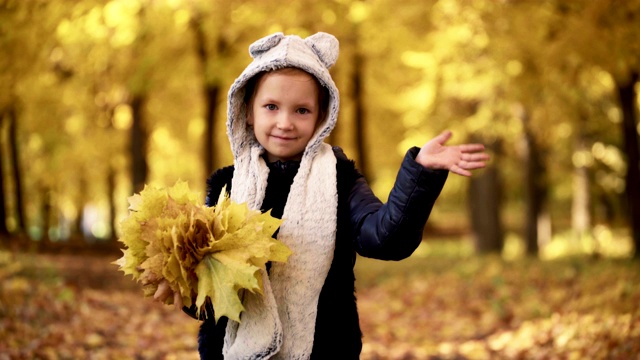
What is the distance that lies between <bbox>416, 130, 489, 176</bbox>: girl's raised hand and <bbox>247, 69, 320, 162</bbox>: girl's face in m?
0.53

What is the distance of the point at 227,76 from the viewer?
11.9 metres

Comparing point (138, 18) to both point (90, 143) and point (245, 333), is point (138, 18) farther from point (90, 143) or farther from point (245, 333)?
point (245, 333)

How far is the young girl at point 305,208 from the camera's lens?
7.32ft

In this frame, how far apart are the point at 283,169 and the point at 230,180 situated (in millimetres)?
260

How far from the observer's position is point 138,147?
14.4 metres

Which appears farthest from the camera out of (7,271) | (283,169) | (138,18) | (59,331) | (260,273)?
(138,18)

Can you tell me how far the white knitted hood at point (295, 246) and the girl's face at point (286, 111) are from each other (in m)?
0.04

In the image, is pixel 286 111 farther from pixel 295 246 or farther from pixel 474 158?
pixel 474 158

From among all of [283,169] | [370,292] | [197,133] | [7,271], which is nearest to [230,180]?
[283,169]

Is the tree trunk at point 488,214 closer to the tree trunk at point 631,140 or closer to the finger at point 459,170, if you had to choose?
the tree trunk at point 631,140

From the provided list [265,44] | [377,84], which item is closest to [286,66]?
[265,44]

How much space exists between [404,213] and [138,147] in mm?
12903

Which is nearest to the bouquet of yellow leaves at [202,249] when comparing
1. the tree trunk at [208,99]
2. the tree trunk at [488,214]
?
the tree trunk at [208,99]

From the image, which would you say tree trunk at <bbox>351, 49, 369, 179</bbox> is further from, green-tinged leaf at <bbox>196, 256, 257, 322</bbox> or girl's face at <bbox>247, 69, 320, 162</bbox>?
green-tinged leaf at <bbox>196, 256, 257, 322</bbox>
